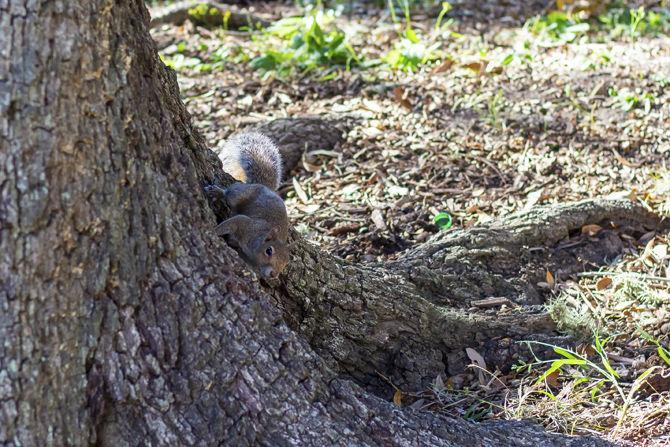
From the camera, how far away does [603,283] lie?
12.8 ft

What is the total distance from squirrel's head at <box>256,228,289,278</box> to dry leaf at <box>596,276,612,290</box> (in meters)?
1.70

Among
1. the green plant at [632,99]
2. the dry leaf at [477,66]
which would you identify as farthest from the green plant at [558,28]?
the green plant at [632,99]

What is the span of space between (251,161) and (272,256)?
820 millimetres

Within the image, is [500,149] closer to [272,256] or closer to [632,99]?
[632,99]

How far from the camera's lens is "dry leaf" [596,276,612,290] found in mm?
3887

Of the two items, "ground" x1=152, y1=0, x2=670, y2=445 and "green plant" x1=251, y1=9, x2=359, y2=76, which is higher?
"green plant" x1=251, y1=9, x2=359, y2=76

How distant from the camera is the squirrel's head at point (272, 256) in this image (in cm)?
270

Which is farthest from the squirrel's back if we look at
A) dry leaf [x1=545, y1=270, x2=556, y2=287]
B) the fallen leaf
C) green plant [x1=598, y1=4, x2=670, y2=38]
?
green plant [x1=598, y1=4, x2=670, y2=38]

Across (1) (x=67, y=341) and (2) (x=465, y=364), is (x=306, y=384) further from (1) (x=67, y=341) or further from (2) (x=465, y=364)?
(2) (x=465, y=364)

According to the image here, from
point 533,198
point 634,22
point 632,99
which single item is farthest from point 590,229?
point 634,22

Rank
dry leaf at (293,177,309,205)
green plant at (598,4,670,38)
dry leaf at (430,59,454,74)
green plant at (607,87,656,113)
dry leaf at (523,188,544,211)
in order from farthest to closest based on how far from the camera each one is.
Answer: green plant at (598,4,670,38) → dry leaf at (430,59,454,74) → green plant at (607,87,656,113) → dry leaf at (293,177,309,205) → dry leaf at (523,188,544,211)

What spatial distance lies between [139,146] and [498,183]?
2972 mm

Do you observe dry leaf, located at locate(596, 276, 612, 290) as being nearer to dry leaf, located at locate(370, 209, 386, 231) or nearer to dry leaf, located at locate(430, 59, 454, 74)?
dry leaf, located at locate(370, 209, 386, 231)

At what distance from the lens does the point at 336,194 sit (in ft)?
15.7
